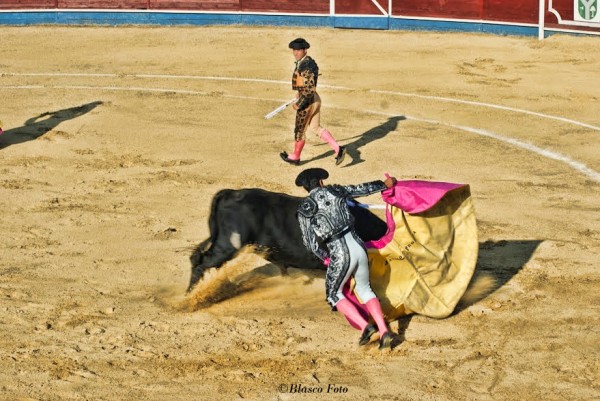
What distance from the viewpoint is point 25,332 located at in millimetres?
8555

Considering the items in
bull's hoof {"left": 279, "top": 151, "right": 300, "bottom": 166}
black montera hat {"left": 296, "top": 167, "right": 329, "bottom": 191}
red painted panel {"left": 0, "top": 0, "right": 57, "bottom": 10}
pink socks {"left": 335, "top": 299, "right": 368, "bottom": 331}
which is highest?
black montera hat {"left": 296, "top": 167, "right": 329, "bottom": 191}

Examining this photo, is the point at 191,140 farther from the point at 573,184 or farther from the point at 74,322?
the point at 74,322

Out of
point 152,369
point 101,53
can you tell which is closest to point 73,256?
point 152,369

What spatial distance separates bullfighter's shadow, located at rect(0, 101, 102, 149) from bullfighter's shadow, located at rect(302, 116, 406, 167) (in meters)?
3.94

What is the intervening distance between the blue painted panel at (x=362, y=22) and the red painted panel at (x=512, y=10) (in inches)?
86.6

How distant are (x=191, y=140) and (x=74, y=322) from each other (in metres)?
6.61

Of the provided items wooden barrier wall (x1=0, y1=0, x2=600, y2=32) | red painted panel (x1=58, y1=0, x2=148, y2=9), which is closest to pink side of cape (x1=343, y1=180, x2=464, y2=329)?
wooden barrier wall (x1=0, y1=0, x2=600, y2=32)

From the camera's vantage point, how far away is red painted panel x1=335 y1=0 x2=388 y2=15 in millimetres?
23547

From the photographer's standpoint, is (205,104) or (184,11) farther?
(184,11)

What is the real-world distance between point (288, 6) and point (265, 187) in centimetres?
1197

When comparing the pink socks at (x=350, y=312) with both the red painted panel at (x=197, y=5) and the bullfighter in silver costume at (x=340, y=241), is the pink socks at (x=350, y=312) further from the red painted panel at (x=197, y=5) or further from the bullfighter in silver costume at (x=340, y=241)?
the red painted panel at (x=197, y=5)

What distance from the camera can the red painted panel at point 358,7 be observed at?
23547mm

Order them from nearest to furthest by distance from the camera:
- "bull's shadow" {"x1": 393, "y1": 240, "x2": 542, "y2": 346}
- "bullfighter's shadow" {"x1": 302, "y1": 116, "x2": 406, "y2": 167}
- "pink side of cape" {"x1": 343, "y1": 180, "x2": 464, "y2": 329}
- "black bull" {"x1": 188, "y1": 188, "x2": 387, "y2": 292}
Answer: "pink side of cape" {"x1": 343, "y1": 180, "x2": 464, "y2": 329}
"black bull" {"x1": 188, "y1": 188, "x2": 387, "y2": 292}
"bull's shadow" {"x1": 393, "y1": 240, "x2": 542, "y2": 346}
"bullfighter's shadow" {"x1": 302, "y1": 116, "x2": 406, "y2": 167}

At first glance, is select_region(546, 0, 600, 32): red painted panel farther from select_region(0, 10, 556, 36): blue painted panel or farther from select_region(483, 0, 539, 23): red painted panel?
select_region(0, 10, 556, 36): blue painted panel
